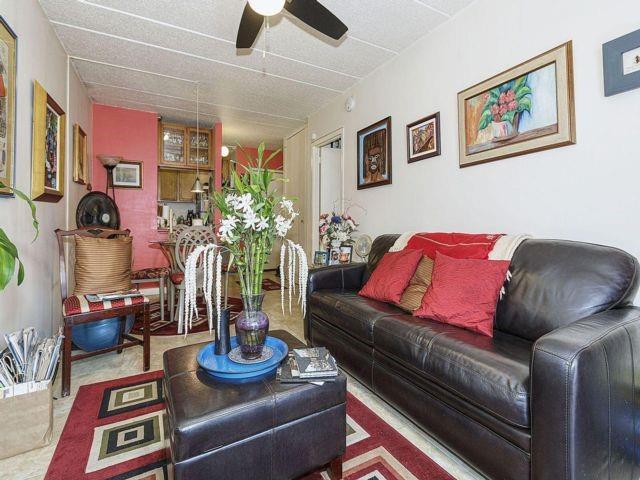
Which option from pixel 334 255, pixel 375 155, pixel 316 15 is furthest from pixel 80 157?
pixel 375 155

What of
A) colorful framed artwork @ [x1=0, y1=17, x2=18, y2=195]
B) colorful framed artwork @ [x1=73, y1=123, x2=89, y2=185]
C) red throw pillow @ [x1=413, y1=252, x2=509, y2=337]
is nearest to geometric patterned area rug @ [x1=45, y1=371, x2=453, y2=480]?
red throw pillow @ [x1=413, y1=252, x2=509, y2=337]

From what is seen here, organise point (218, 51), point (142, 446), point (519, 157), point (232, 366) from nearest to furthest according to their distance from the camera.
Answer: point (232, 366) → point (142, 446) → point (519, 157) → point (218, 51)

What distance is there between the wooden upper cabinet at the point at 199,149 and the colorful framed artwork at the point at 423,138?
3.47m

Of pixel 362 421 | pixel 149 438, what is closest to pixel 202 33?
pixel 149 438

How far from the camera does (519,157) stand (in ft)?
6.67

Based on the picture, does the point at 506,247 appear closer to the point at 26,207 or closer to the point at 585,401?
the point at 585,401

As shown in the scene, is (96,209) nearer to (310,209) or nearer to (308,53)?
(310,209)

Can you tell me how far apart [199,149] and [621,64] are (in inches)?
198

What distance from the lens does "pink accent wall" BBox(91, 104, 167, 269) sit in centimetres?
436

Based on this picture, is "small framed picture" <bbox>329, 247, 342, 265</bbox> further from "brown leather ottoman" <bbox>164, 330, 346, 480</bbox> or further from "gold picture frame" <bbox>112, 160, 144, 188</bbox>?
"gold picture frame" <bbox>112, 160, 144, 188</bbox>

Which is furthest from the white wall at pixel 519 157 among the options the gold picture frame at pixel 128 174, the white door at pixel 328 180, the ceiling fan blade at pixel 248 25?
the gold picture frame at pixel 128 174

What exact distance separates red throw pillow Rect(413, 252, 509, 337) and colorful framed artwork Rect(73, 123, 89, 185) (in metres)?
3.70

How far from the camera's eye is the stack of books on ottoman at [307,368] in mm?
1219

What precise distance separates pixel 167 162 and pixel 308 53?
9.90 ft
